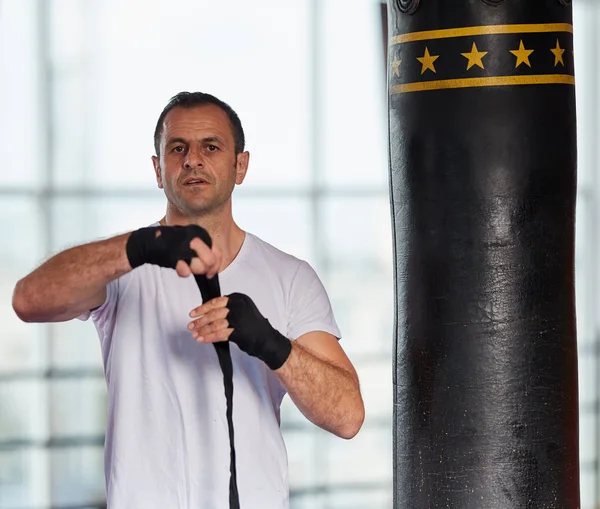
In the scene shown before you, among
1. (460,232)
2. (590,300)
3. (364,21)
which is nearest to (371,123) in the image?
(364,21)

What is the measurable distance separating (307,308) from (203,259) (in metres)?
0.44

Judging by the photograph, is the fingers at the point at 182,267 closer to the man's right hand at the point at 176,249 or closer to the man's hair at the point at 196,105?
the man's right hand at the point at 176,249

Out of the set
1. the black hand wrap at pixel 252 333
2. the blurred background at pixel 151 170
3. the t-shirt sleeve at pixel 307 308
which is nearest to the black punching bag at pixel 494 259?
the t-shirt sleeve at pixel 307 308

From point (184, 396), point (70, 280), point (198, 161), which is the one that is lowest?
point (184, 396)

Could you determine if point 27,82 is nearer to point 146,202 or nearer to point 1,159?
point 1,159

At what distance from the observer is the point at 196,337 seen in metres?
2.14

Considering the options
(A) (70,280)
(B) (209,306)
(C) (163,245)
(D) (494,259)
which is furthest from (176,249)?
(D) (494,259)

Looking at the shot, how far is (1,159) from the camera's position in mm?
6168

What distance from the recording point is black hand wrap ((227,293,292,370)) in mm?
2139

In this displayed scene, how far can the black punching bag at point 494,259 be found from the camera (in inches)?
100

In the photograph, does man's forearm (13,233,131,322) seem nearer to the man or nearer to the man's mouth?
→ the man

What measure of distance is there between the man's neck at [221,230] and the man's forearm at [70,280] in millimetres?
257

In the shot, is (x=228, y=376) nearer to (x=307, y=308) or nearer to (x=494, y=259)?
(x=307, y=308)

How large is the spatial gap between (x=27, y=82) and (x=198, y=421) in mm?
4294
